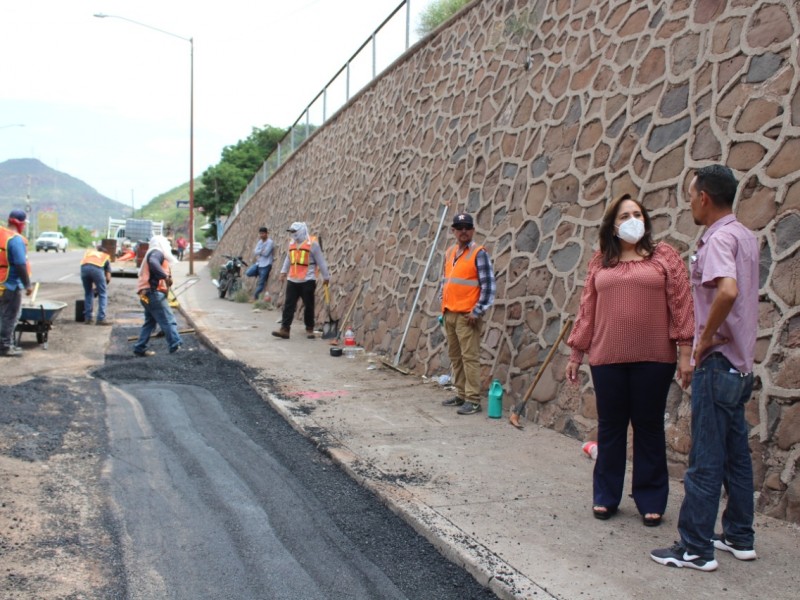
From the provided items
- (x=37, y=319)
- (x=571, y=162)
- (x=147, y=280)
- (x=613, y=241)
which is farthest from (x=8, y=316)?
(x=613, y=241)

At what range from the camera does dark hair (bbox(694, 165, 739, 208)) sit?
392 cm

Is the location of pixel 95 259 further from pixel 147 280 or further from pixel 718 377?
pixel 718 377

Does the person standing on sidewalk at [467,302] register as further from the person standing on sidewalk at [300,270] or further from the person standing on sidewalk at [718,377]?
the person standing on sidewalk at [300,270]

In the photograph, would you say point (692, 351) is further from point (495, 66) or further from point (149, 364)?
point (149, 364)

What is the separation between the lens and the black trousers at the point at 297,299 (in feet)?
43.0

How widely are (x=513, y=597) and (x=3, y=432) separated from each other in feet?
16.3

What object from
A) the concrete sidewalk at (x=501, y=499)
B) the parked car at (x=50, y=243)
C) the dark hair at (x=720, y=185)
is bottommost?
the concrete sidewalk at (x=501, y=499)

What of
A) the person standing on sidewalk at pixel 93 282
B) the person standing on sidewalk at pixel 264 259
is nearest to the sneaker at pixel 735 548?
the person standing on sidewalk at pixel 93 282

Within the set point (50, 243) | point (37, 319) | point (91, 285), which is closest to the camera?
point (37, 319)

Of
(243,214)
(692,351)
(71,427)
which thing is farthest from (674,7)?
(243,214)

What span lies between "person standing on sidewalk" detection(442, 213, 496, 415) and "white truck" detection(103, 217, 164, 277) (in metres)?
20.1

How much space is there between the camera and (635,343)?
445cm

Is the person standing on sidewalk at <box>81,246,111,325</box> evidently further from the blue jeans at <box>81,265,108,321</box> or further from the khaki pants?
the khaki pants

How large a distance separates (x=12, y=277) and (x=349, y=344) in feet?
16.0
